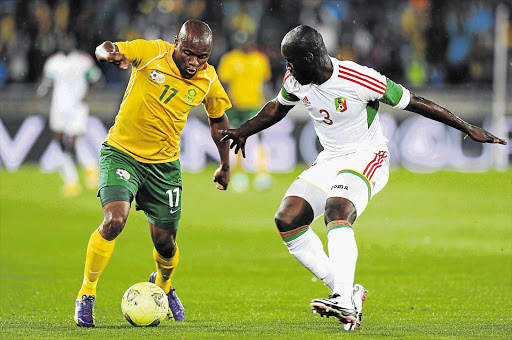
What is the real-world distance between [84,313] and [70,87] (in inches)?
456

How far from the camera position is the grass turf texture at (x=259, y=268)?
671 centimetres

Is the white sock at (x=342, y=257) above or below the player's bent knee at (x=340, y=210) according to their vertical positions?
below

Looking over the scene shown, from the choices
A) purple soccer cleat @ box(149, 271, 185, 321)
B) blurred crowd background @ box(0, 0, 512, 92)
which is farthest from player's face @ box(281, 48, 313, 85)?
blurred crowd background @ box(0, 0, 512, 92)

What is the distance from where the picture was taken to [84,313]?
6582 millimetres

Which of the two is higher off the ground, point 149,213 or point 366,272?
point 149,213

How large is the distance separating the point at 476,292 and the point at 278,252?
3.17m

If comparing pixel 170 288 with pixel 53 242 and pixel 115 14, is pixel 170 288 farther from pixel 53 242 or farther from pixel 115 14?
pixel 115 14

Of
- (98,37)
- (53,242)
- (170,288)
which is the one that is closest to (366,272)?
(170,288)

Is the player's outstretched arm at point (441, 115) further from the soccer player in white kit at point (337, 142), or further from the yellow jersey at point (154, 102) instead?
the yellow jersey at point (154, 102)

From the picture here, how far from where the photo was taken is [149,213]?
716 cm

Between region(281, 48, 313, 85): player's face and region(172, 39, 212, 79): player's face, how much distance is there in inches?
23.0

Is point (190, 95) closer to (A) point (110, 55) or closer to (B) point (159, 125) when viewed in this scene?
(B) point (159, 125)

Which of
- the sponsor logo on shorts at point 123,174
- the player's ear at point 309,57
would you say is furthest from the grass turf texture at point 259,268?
the player's ear at point 309,57

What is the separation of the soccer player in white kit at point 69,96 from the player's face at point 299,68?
10.7m
